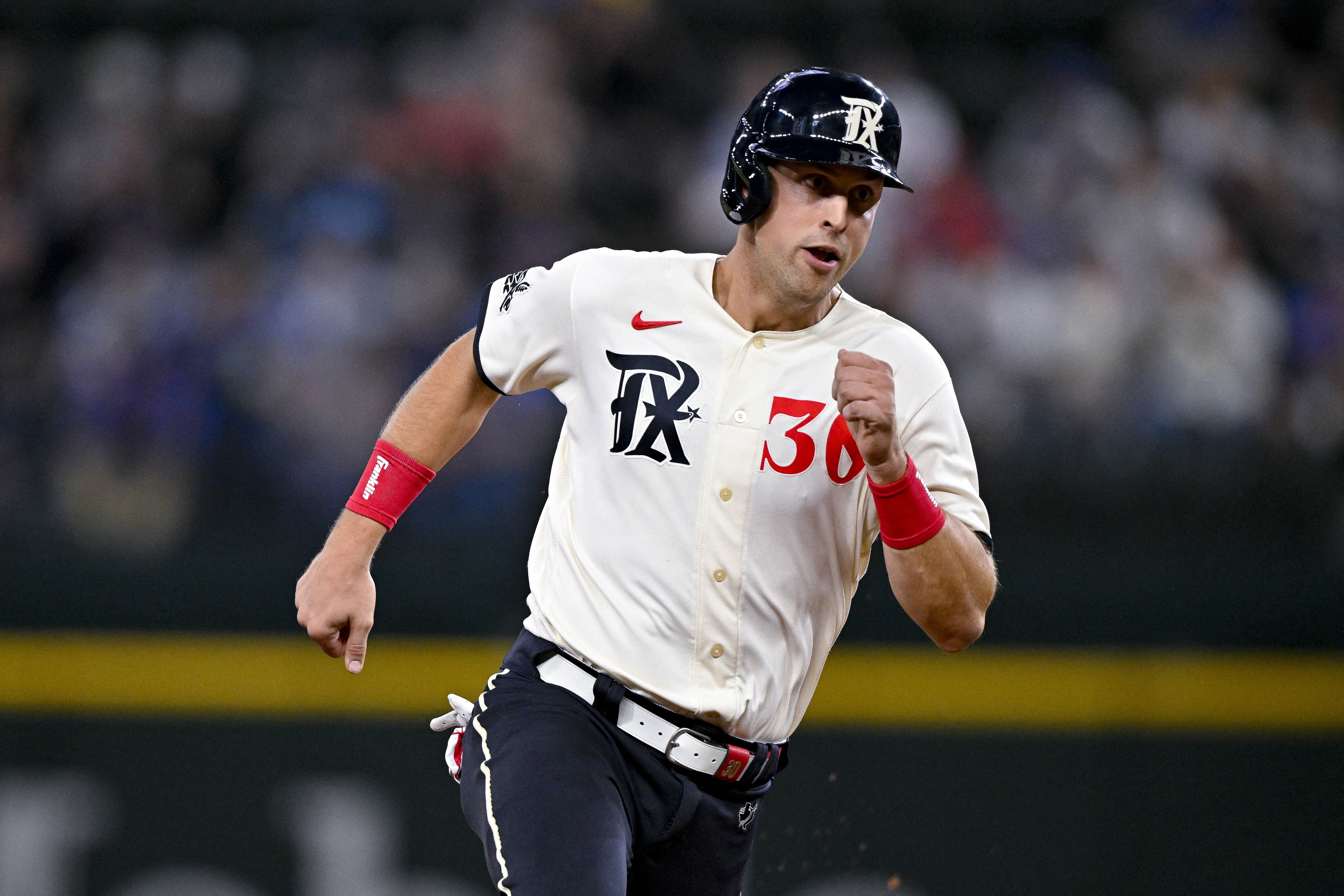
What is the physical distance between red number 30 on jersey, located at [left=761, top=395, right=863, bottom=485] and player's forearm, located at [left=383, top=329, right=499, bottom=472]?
0.77 meters

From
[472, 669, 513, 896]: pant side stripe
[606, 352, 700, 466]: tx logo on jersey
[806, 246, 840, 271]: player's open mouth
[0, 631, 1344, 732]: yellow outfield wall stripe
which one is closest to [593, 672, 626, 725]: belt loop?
[472, 669, 513, 896]: pant side stripe

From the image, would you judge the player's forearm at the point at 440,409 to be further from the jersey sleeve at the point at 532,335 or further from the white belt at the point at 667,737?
the white belt at the point at 667,737

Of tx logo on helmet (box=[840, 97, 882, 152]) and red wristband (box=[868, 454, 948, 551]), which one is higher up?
tx logo on helmet (box=[840, 97, 882, 152])

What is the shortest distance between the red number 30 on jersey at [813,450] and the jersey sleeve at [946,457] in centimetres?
12

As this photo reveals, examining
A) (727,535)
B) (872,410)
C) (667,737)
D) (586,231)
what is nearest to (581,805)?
(667,737)

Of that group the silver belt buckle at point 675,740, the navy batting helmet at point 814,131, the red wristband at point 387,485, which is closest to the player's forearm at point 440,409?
the red wristband at point 387,485

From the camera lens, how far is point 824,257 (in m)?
3.46

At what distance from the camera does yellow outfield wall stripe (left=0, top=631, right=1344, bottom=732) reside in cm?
692

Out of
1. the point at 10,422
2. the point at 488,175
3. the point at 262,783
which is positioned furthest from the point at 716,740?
the point at 488,175


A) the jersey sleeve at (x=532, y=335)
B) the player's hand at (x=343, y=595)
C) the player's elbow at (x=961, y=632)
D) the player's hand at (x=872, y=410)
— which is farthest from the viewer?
the jersey sleeve at (x=532, y=335)

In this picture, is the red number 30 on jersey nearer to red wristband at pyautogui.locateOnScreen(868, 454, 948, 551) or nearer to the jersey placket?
the jersey placket

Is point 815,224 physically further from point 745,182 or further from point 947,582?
point 947,582

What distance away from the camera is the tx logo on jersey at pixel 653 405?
3.52 metres

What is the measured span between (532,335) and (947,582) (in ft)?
3.72
